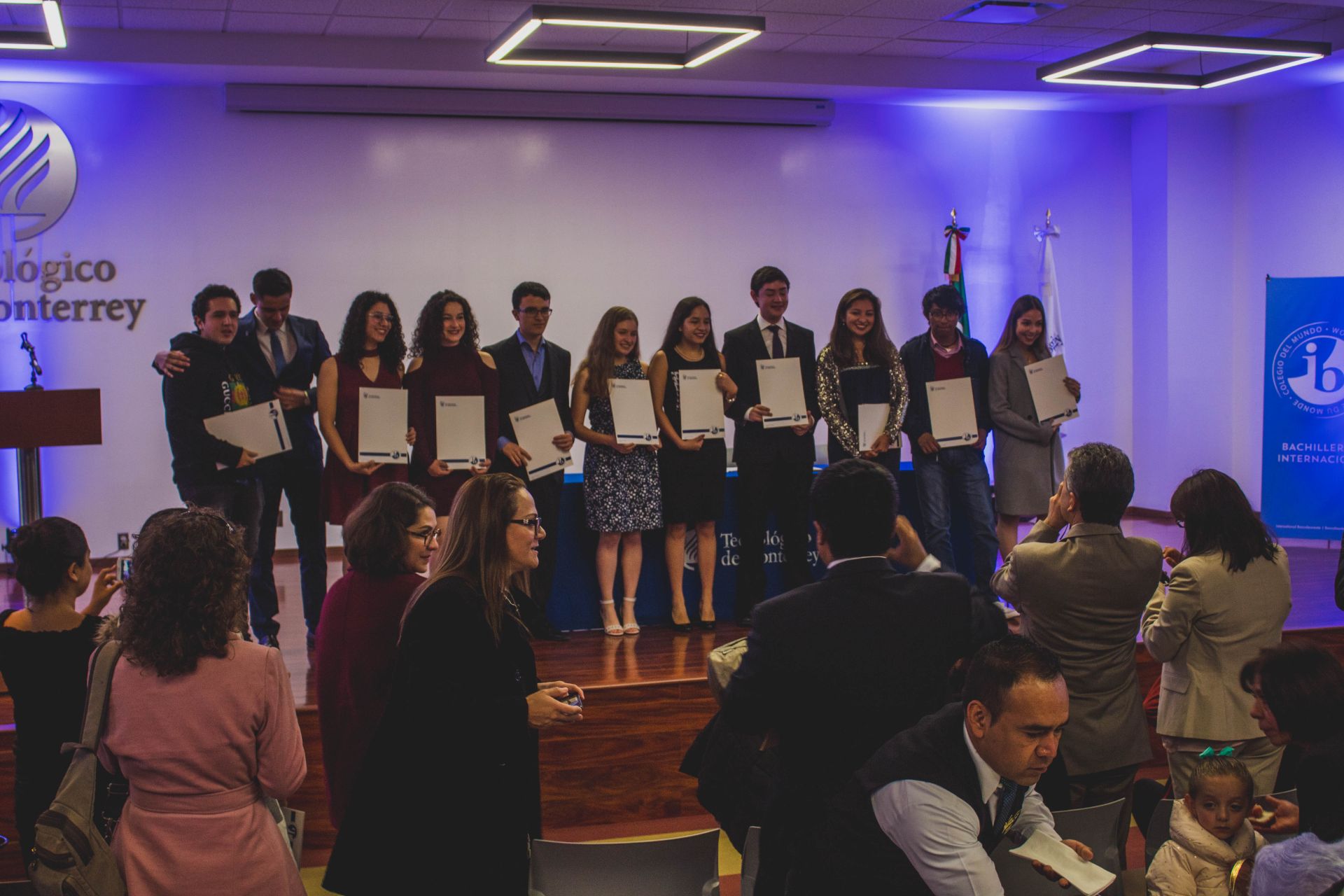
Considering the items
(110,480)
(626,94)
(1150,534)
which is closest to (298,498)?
(110,480)

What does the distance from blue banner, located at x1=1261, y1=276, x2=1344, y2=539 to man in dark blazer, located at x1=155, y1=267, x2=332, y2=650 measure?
6.64m

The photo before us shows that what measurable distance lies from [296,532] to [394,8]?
134 inches

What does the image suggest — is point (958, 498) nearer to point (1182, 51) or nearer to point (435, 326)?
point (435, 326)

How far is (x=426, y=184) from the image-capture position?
8672 millimetres

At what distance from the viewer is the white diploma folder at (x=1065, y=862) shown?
1.95 m

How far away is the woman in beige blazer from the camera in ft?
11.6

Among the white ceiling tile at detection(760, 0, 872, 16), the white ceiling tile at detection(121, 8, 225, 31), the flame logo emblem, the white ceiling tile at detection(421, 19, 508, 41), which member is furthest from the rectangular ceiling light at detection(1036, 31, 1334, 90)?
the flame logo emblem

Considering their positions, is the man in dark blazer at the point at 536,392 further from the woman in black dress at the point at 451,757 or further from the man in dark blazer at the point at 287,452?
the woman in black dress at the point at 451,757

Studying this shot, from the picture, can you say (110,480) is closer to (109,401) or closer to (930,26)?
(109,401)

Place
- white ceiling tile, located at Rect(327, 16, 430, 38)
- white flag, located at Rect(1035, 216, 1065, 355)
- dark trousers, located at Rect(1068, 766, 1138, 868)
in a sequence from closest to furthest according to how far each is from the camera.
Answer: dark trousers, located at Rect(1068, 766, 1138, 868), white ceiling tile, located at Rect(327, 16, 430, 38), white flag, located at Rect(1035, 216, 1065, 355)

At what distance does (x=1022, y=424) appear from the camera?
242 inches

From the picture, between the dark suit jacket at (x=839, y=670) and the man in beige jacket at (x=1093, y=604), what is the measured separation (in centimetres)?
102

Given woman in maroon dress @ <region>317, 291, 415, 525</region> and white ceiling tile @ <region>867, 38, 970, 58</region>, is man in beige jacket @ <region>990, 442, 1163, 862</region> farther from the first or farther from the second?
white ceiling tile @ <region>867, 38, 970, 58</region>

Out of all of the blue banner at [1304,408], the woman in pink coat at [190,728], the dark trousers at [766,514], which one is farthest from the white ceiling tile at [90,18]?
the blue banner at [1304,408]
